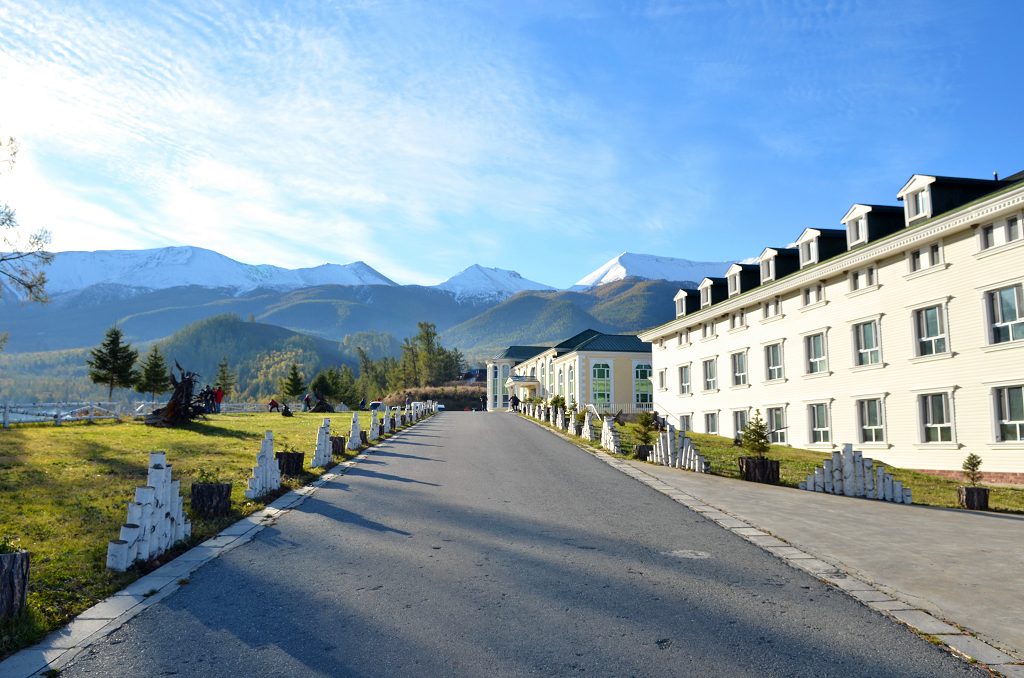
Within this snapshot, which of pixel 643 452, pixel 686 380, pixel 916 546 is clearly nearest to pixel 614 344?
pixel 686 380

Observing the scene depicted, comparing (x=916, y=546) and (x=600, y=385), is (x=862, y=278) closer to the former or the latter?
(x=916, y=546)

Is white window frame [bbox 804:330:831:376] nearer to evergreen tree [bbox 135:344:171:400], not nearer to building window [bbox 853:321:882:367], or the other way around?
building window [bbox 853:321:882:367]

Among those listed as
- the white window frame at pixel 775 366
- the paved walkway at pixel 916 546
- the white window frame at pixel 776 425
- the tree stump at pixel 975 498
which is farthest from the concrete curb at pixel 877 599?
the white window frame at pixel 775 366

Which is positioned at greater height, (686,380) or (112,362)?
(112,362)

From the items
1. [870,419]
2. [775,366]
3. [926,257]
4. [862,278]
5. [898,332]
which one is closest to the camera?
[926,257]

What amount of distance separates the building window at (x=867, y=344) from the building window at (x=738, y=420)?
8980mm

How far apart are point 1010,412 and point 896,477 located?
390cm

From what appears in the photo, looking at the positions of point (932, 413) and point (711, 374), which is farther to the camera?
point (711, 374)

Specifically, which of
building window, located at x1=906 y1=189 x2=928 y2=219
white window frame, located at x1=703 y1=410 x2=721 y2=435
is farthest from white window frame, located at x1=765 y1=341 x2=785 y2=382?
building window, located at x1=906 y1=189 x2=928 y2=219

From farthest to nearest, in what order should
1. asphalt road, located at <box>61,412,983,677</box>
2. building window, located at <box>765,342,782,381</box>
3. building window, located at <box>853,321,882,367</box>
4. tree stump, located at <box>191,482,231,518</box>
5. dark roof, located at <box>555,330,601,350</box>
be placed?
dark roof, located at <box>555,330,601,350</box>
building window, located at <box>765,342,782,381</box>
building window, located at <box>853,321,882,367</box>
tree stump, located at <box>191,482,231,518</box>
asphalt road, located at <box>61,412,983,677</box>

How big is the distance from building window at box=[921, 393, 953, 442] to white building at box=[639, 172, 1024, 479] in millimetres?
40

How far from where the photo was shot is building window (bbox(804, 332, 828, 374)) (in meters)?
28.2

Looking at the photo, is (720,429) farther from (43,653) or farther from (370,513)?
(43,653)

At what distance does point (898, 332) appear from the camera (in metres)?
24.0
